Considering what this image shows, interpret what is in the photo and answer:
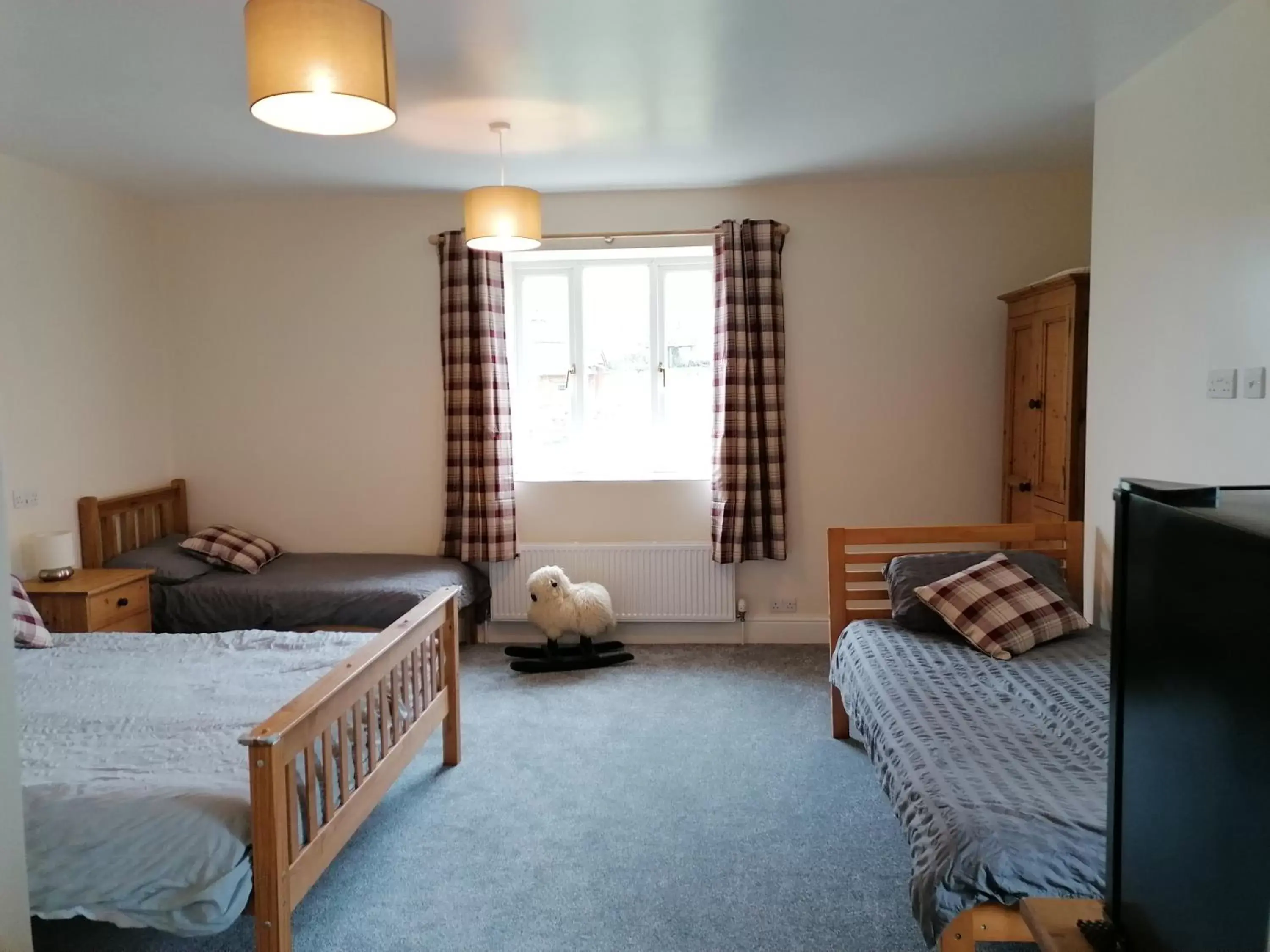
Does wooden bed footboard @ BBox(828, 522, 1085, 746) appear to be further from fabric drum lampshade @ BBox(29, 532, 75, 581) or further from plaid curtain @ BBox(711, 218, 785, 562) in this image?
fabric drum lampshade @ BBox(29, 532, 75, 581)

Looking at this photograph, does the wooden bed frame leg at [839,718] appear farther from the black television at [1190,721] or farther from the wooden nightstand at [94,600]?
the wooden nightstand at [94,600]

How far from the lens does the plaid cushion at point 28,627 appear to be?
119 inches

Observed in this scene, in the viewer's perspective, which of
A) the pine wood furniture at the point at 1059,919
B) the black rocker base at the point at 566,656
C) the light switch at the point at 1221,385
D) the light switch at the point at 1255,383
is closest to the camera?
the pine wood furniture at the point at 1059,919

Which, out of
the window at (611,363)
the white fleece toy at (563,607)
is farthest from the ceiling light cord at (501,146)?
the white fleece toy at (563,607)

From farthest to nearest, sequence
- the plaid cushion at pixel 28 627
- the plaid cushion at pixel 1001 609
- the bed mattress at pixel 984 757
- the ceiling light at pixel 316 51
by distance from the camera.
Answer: the plaid cushion at pixel 28 627 < the plaid cushion at pixel 1001 609 < the ceiling light at pixel 316 51 < the bed mattress at pixel 984 757

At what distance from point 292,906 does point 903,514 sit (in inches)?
139

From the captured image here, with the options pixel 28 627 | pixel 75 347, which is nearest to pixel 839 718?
pixel 28 627

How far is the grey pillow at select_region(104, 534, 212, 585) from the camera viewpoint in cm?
409

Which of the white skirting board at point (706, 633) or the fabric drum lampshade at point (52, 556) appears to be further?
the white skirting board at point (706, 633)

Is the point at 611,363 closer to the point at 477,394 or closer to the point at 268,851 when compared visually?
the point at 477,394

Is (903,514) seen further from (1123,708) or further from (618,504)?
(1123,708)

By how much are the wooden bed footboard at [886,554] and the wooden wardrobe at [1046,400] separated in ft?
0.90

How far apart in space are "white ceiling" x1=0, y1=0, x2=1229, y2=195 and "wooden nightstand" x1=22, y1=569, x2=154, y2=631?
6.19ft

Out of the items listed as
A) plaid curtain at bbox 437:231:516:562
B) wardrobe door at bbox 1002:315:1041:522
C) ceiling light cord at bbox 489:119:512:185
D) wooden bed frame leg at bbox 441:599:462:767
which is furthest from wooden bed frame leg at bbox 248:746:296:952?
wardrobe door at bbox 1002:315:1041:522
